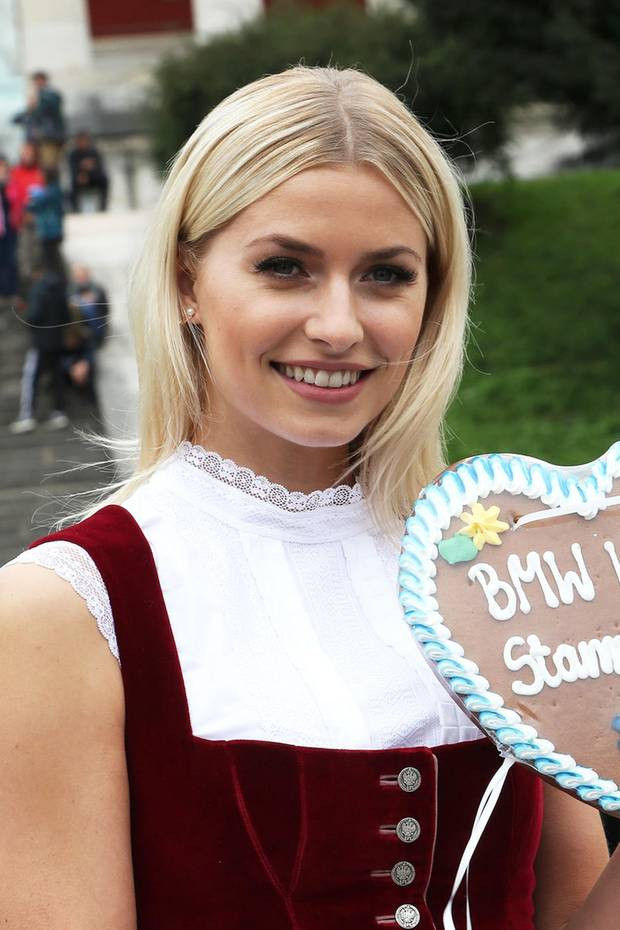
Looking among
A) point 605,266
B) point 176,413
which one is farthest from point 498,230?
point 176,413

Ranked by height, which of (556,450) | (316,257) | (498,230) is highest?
(316,257)

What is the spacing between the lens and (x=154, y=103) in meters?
15.7

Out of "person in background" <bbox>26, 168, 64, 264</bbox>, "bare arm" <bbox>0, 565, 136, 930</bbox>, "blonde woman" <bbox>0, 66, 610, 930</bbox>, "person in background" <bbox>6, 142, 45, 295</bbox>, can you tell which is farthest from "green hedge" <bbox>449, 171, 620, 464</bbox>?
"bare arm" <bbox>0, 565, 136, 930</bbox>

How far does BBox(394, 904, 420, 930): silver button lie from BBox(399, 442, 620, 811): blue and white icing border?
231mm

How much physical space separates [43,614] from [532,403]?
28.9ft

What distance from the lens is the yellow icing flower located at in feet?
5.32

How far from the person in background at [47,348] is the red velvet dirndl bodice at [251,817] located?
27.7 ft

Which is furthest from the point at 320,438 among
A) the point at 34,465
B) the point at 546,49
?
the point at 546,49

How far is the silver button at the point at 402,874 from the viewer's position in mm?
1612

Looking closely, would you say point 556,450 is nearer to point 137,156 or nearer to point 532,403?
point 532,403

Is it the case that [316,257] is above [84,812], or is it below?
above

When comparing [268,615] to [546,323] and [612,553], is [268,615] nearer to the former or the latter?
[612,553]

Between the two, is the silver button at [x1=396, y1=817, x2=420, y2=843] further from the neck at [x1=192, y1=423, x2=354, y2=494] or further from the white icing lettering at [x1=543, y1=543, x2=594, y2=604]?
the neck at [x1=192, y1=423, x2=354, y2=494]

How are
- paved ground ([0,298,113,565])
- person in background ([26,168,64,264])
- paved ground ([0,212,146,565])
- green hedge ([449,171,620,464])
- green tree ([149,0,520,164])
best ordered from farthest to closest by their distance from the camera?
person in background ([26,168,64,264])
green tree ([149,0,520,164])
green hedge ([449,171,620,464])
paved ground ([0,212,146,565])
paved ground ([0,298,113,565])
